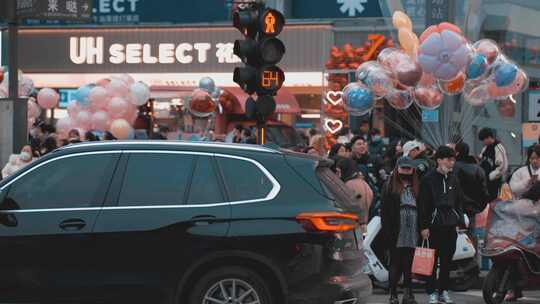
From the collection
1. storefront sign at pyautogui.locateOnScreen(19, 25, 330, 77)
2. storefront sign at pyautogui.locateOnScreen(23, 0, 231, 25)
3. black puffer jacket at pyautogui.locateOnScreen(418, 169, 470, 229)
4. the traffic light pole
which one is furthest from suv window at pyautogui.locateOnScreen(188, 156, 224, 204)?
storefront sign at pyautogui.locateOnScreen(23, 0, 231, 25)

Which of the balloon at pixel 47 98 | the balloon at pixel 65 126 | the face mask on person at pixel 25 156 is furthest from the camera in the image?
the balloon at pixel 47 98

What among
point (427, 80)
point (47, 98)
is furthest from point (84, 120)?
point (427, 80)

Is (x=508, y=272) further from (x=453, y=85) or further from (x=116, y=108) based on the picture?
(x=116, y=108)

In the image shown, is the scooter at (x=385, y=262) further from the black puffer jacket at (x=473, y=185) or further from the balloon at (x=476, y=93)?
the balloon at (x=476, y=93)

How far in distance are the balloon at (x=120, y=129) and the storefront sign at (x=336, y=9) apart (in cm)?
1195

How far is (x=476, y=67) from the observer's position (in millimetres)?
17484

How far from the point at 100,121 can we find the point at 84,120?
1.85ft

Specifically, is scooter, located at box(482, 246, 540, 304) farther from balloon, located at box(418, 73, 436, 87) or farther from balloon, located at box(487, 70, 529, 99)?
balloon, located at box(487, 70, 529, 99)

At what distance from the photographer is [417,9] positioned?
88.3 ft

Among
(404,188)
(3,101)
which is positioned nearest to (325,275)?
(404,188)

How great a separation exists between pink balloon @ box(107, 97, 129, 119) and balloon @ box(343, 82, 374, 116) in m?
5.98

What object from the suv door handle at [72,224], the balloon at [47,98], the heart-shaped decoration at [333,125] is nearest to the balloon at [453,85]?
the suv door handle at [72,224]

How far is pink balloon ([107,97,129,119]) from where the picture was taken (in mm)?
23562

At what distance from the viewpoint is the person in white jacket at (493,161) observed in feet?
52.5
